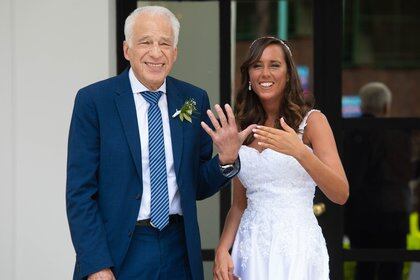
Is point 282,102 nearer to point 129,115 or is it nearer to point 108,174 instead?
point 129,115

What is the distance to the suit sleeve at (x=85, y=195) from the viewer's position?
337 centimetres

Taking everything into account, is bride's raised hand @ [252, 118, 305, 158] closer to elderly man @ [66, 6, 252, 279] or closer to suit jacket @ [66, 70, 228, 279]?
elderly man @ [66, 6, 252, 279]

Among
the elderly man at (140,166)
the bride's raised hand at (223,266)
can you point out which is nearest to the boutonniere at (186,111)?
the elderly man at (140,166)

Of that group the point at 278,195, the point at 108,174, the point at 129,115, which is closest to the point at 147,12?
the point at 129,115

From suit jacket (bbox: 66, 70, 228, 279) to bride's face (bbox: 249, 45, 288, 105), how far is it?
0.45 meters

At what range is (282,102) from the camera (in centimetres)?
389

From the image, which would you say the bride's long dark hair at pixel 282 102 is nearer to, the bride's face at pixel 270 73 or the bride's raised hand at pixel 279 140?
the bride's face at pixel 270 73

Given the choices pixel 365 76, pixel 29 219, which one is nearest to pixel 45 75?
pixel 29 219

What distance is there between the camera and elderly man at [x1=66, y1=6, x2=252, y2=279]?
3.39m

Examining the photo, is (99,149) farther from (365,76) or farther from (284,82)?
(365,76)

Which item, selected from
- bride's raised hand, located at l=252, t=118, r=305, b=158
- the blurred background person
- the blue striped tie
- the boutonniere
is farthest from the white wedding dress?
the blurred background person

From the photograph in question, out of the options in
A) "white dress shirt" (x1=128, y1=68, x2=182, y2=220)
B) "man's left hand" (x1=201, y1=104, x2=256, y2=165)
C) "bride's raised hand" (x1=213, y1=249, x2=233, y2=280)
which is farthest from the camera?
"bride's raised hand" (x1=213, y1=249, x2=233, y2=280)

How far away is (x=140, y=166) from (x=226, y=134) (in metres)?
0.35

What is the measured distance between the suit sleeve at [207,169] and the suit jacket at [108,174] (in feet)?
0.04
